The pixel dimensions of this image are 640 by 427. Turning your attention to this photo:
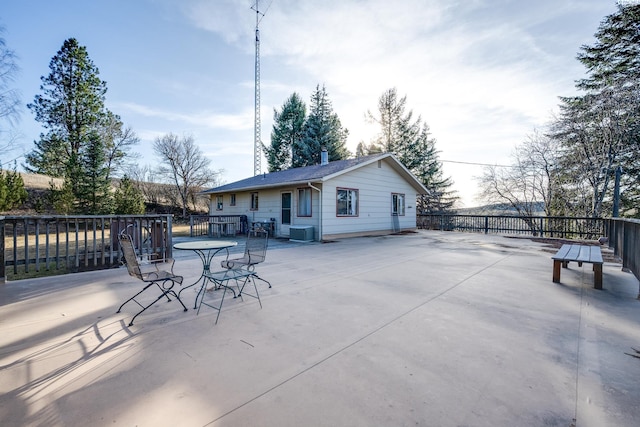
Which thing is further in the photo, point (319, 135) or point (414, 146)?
point (319, 135)

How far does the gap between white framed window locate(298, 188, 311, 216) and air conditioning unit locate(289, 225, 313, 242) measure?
0.67m

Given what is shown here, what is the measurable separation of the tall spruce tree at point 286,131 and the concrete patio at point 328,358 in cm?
2472

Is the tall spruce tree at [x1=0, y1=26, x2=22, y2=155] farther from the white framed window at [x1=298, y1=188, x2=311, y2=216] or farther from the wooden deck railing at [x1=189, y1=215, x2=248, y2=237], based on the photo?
the white framed window at [x1=298, y1=188, x2=311, y2=216]

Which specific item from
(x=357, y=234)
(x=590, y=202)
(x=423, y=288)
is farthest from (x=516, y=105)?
(x=423, y=288)

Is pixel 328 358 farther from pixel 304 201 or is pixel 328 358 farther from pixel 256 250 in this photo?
pixel 304 201

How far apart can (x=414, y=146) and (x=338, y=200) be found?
16.3 m

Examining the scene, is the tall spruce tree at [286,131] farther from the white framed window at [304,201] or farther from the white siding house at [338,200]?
the white framed window at [304,201]

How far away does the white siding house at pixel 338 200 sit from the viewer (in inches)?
437

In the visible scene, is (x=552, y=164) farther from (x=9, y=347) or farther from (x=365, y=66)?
(x=9, y=347)

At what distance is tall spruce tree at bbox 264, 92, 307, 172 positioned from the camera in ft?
91.0

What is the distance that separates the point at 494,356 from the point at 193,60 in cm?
1404

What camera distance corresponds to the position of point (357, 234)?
12461mm

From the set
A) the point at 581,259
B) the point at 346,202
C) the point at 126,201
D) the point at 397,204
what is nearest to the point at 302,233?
the point at 346,202

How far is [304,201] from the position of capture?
11617mm
